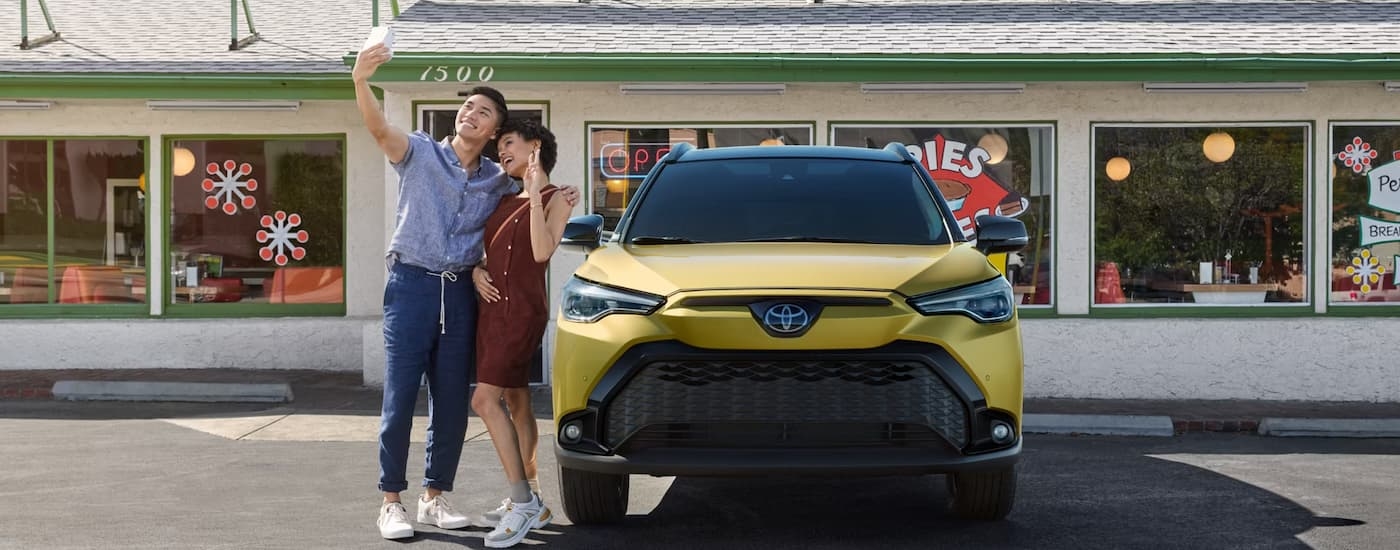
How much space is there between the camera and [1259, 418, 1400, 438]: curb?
9.51 meters

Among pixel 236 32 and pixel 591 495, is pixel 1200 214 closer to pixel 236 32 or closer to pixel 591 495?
pixel 591 495

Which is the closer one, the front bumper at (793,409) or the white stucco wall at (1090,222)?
the front bumper at (793,409)

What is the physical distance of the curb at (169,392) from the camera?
36.5 feet

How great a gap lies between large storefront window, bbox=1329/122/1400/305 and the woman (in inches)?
336

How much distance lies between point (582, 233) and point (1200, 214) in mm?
7468

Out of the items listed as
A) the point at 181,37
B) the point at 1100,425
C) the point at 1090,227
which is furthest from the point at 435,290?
the point at 181,37

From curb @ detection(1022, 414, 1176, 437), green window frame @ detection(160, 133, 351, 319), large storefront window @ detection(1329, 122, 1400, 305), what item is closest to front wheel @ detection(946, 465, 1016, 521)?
curb @ detection(1022, 414, 1176, 437)

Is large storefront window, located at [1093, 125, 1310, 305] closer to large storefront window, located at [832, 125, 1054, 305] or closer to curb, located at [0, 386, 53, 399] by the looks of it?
large storefront window, located at [832, 125, 1054, 305]

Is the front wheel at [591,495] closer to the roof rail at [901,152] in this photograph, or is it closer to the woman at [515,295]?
the woman at [515,295]

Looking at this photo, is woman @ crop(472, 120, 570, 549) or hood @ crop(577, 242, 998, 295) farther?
woman @ crop(472, 120, 570, 549)

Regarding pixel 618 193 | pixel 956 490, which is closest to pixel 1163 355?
pixel 618 193

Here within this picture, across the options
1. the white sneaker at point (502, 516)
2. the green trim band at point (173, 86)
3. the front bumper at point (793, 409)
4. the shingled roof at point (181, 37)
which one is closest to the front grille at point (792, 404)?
the front bumper at point (793, 409)

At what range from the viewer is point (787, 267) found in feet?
17.6

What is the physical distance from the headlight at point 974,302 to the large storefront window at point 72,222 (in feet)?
34.6
